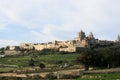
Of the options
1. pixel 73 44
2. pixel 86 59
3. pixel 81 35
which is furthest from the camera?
pixel 81 35

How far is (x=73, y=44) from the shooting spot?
13700 cm

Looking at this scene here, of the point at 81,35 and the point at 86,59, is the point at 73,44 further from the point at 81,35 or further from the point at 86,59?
the point at 86,59

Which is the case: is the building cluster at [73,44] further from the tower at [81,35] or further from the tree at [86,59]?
the tree at [86,59]

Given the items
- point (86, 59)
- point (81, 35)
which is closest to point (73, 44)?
point (81, 35)

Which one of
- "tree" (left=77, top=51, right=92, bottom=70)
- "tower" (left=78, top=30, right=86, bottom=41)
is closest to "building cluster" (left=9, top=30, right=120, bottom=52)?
"tower" (left=78, top=30, right=86, bottom=41)

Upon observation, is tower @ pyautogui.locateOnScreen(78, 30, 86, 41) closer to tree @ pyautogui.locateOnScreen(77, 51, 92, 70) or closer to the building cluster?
the building cluster

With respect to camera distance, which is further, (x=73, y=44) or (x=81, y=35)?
(x=81, y=35)

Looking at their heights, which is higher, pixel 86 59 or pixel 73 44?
Result: pixel 73 44

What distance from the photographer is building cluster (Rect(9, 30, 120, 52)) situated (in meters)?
132

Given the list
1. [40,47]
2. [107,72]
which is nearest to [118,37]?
[40,47]

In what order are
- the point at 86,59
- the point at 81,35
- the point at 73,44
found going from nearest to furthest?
the point at 86,59 → the point at 73,44 → the point at 81,35

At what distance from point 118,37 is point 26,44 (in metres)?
35.7

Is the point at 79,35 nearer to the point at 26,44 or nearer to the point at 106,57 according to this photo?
the point at 26,44

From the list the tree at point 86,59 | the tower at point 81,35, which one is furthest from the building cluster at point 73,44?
the tree at point 86,59
